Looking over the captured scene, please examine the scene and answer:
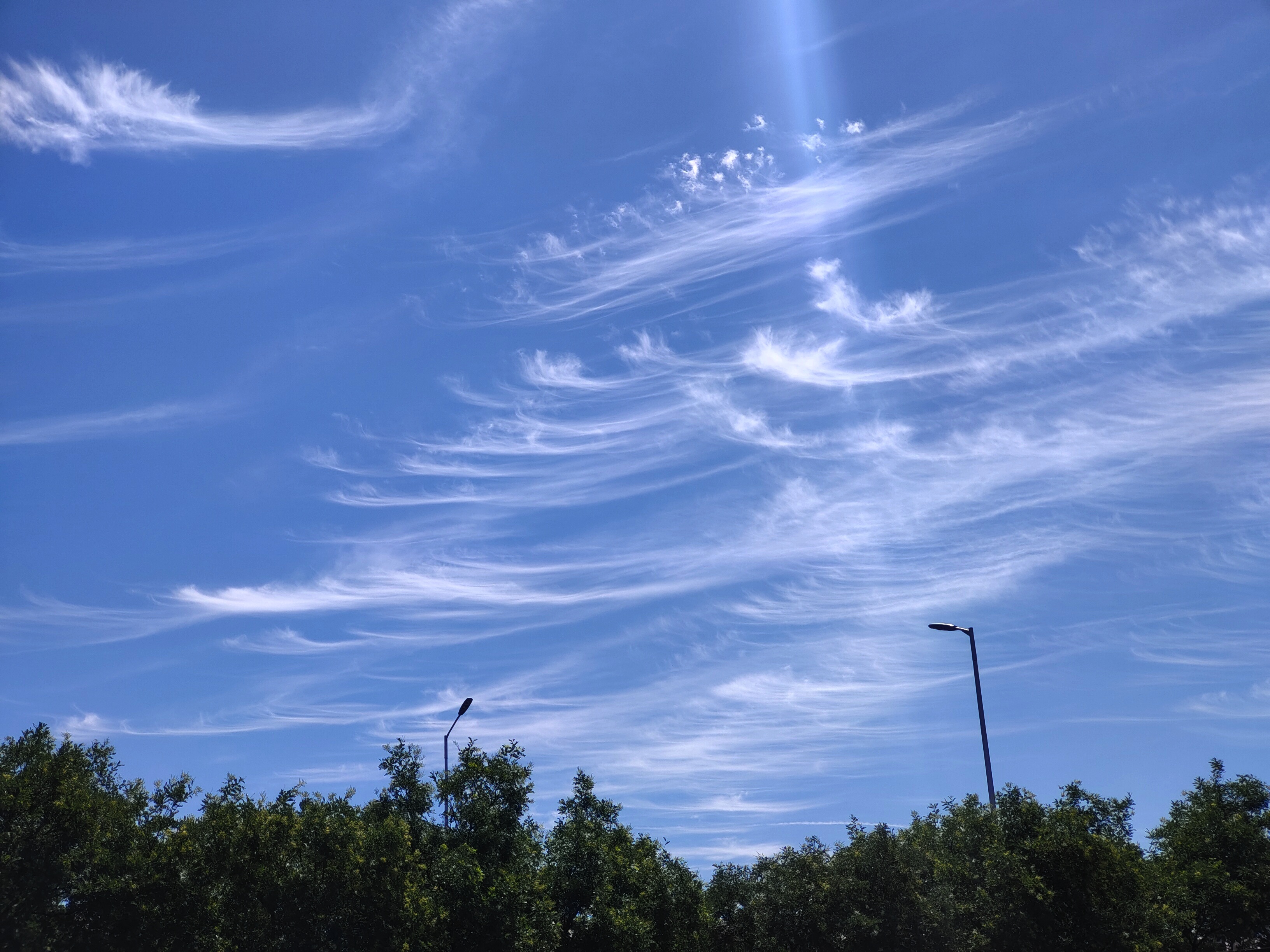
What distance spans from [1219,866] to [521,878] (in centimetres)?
2607

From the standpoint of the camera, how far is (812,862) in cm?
3812

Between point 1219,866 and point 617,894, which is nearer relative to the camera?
point 1219,866

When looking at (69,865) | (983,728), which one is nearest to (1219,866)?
(983,728)

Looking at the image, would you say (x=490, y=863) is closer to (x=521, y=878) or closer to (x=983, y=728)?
(x=521, y=878)

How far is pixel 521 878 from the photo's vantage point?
3488 cm

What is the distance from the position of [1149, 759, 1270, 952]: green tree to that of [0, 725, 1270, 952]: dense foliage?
7 centimetres

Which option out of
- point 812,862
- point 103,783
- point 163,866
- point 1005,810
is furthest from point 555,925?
point 103,783

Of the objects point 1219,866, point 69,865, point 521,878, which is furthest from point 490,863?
point 1219,866

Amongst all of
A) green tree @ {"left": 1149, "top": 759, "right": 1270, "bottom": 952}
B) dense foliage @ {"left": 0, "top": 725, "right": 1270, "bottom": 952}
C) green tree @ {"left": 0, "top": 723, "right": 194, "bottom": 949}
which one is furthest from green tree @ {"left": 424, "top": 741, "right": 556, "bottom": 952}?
green tree @ {"left": 1149, "top": 759, "right": 1270, "bottom": 952}

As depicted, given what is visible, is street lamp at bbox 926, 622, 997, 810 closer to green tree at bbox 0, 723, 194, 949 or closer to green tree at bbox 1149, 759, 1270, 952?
green tree at bbox 1149, 759, 1270, 952

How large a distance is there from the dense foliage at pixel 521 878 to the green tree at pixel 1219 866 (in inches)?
2.9

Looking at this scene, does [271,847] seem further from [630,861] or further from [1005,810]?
[1005,810]

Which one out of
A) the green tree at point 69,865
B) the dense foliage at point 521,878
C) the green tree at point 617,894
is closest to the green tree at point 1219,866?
the dense foliage at point 521,878

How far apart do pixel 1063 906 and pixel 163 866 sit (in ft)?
98.6
